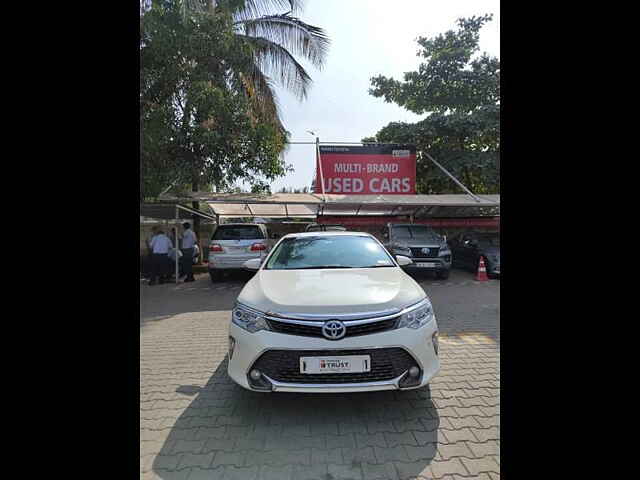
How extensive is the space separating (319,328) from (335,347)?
18cm

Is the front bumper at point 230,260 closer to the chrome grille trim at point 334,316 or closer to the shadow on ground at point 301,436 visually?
the shadow on ground at point 301,436

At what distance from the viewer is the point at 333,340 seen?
2.50 meters

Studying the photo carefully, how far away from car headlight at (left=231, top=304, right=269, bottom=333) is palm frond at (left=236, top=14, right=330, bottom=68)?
30.4 ft

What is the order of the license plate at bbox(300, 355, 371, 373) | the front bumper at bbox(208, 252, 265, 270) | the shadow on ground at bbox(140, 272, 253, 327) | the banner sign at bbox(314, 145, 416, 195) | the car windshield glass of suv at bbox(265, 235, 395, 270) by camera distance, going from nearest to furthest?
the license plate at bbox(300, 355, 371, 373)
the car windshield glass of suv at bbox(265, 235, 395, 270)
the shadow on ground at bbox(140, 272, 253, 327)
the front bumper at bbox(208, 252, 265, 270)
the banner sign at bbox(314, 145, 416, 195)

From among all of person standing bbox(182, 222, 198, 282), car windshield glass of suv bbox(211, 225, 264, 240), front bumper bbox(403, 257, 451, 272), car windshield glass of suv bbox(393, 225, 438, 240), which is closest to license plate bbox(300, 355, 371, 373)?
car windshield glass of suv bbox(211, 225, 264, 240)

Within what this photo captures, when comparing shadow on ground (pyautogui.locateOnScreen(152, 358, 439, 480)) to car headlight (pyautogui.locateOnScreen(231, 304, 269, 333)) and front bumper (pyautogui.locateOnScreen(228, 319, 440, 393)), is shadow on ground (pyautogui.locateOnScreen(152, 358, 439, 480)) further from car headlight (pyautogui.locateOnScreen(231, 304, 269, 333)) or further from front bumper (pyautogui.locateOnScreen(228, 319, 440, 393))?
car headlight (pyautogui.locateOnScreen(231, 304, 269, 333))

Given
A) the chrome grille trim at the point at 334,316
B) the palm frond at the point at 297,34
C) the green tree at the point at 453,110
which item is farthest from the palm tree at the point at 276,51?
the chrome grille trim at the point at 334,316

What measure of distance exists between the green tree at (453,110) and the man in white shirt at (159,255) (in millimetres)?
8595

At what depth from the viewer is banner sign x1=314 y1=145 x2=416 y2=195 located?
11.1 meters

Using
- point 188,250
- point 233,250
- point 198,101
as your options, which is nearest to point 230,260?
point 233,250

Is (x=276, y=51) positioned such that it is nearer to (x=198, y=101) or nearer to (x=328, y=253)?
(x=198, y=101)
